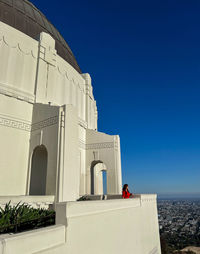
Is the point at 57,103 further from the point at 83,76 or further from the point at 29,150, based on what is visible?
the point at 83,76

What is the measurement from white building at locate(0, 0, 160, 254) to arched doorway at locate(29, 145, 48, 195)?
44 mm

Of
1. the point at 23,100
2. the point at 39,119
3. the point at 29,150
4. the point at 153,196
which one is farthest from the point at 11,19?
the point at 153,196

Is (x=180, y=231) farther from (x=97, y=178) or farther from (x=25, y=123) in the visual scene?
(x=25, y=123)

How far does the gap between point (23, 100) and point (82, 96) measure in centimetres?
526

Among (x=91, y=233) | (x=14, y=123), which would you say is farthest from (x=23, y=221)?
(x=14, y=123)

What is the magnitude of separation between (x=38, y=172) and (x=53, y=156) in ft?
7.67

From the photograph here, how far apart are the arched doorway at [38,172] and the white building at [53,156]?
44mm

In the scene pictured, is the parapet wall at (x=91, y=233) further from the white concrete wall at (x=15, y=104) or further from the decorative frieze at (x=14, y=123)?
the decorative frieze at (x=14, y=123)

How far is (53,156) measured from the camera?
7.88 metres

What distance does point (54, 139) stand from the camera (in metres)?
8.08

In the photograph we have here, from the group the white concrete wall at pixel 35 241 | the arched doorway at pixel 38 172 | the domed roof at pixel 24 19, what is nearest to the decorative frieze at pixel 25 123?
the arched doorway at pixel 38 172

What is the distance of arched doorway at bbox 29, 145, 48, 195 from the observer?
30.7ft

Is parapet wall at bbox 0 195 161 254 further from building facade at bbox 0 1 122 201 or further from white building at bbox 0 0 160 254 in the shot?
building facade at bbox 0 1 122 201

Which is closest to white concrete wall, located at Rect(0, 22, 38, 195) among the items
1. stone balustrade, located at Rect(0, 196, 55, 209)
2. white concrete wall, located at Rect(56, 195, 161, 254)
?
stone balustrade, located at Rect(0, 196, 55, 209)
